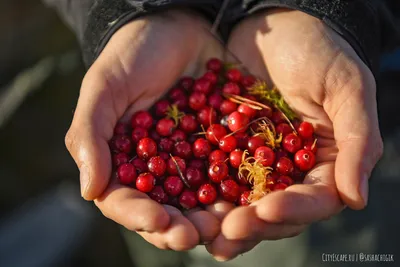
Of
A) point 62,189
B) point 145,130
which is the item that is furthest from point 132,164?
point 62,189

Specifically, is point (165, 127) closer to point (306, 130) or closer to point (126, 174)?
point (126, 174)

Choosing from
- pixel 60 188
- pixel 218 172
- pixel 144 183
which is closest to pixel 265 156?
pixel 218 172

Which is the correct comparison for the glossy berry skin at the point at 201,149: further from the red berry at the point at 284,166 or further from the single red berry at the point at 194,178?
the red berry at the point at 284,166

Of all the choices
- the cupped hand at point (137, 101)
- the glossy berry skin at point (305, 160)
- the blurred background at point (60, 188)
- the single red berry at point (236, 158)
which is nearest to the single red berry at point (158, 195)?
the cupped hand at point (137, 101)

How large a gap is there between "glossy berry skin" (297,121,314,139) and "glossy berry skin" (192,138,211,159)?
41 centimetres

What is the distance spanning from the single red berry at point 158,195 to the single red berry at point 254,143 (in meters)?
0.44

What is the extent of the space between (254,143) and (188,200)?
41cm

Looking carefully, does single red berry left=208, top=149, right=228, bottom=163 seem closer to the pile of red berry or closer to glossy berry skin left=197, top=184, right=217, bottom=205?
the pile of red berry

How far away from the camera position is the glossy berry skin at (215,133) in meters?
2.49

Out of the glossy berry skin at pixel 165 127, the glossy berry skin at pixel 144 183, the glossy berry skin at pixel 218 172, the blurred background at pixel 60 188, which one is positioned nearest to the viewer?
the glossy berry skin at pixel 144 183

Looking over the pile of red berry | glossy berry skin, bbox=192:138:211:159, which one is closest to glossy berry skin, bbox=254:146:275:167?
the pile of red berry

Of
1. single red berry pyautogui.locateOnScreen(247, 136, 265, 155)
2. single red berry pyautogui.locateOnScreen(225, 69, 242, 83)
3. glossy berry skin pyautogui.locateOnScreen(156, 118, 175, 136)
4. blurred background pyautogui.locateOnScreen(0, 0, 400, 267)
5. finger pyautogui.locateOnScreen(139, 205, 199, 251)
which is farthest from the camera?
blurred background pyautogui.locateOnScreen(0, 0, 400, 267)

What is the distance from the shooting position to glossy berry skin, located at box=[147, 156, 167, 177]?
7.68ft

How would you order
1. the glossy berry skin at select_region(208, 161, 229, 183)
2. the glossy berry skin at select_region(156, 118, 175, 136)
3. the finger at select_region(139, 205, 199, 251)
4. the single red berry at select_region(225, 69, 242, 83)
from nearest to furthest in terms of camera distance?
the finger at select_region(139, 205, 199, 251) → the glossy berry skin at select_region(208, 161, 229, 183) → the glossy berry skin at select_region(156, 118, 175, 136) → the single red berry at select_region(225, 69, 242, 83)
